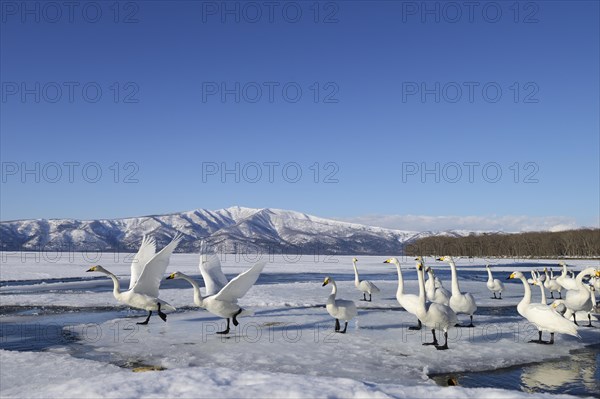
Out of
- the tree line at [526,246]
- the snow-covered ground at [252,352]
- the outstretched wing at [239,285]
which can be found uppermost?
the outstretched wing at [239,285]

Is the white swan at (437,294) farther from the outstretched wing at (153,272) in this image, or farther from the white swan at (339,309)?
the outstretched wing at (153,272)

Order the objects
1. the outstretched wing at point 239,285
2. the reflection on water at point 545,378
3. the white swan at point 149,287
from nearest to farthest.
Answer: the reflection on water at point 545,378, the outstretched wing at point 239,285, the white swan at point 149,287

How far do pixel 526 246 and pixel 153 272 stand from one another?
405ft

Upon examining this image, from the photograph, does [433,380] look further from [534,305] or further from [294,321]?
[294,321]

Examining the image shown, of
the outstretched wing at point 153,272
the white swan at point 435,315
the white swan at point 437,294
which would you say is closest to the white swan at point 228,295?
the outstretched wing at point 153,272

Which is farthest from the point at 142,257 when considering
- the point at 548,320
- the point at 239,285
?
the point at 548,320

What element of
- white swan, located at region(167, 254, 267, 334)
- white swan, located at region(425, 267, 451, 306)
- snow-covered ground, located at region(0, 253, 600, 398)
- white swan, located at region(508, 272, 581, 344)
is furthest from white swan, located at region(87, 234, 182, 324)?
white swan, located at region(508, 272, 581, 344)

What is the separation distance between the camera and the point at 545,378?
8.82 m

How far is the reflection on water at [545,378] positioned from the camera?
812cm

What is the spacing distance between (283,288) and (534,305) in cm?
1527

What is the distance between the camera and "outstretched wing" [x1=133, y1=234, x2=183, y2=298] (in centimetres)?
1277

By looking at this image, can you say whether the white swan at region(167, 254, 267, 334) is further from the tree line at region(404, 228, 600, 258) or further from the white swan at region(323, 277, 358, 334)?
the tree line at region(404, 228, 600, 258)

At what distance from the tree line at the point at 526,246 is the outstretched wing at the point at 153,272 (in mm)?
110144

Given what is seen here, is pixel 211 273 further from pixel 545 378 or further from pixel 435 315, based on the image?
pixel 545 378
